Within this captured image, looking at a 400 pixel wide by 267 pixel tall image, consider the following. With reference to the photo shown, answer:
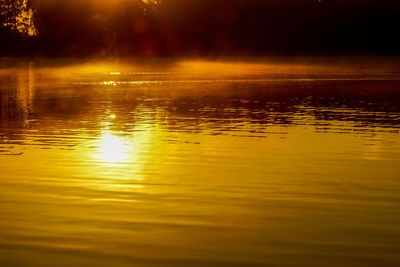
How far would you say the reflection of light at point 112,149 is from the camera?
52.3ft

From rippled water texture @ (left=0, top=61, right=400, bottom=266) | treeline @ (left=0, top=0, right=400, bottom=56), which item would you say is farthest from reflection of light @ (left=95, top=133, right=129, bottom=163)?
treeline @ (left=0, top=0, right=400, bottom=56)

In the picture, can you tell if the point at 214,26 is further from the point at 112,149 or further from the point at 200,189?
the point at 200,189

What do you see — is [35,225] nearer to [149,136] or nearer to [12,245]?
[12,245]

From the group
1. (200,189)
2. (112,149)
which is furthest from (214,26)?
(200,189)

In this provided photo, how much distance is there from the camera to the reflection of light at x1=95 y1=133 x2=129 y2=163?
52.3 ft

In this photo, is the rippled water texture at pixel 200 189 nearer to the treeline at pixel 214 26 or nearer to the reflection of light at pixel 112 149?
the reflection of light at pixel 112 149

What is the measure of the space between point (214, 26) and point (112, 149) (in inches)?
3636

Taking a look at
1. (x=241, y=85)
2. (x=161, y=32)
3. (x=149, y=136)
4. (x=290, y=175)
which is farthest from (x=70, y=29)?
(x=290, y=175)

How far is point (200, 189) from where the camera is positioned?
12.7 meters

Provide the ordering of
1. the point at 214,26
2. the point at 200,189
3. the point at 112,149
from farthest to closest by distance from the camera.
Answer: the point at 214,26
the point at 112,149
the point at 200,189

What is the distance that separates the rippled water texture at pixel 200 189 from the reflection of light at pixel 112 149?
62mm

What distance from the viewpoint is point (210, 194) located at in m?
12.2

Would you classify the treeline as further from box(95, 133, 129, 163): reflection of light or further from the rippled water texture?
box(95, 133, 129, 163): reflection of light

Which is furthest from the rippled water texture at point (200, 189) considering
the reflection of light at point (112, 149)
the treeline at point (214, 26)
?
the treeline at point (214, 26)
